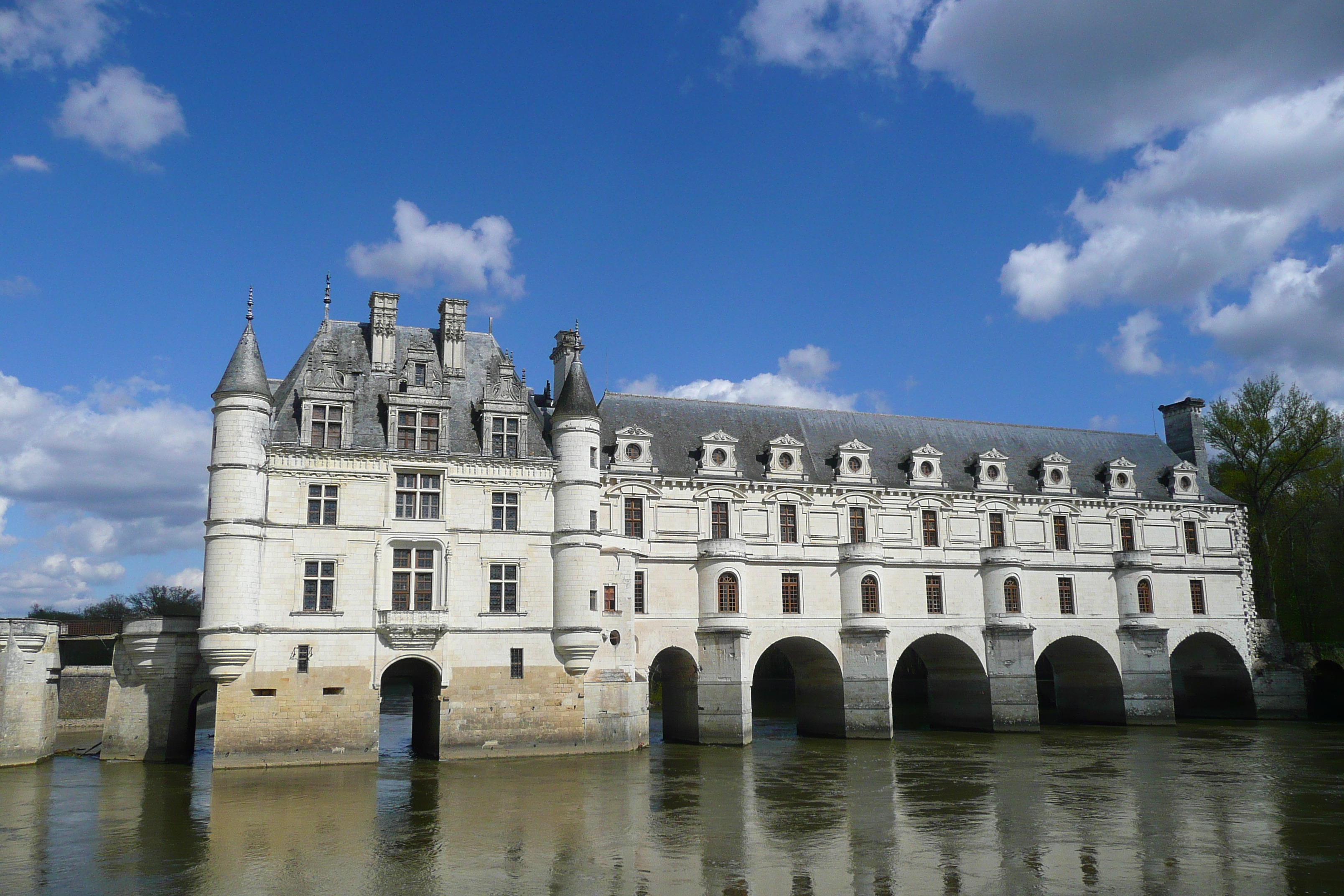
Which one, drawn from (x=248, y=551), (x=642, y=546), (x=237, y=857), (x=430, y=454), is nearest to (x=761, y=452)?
(x=642, y=546)

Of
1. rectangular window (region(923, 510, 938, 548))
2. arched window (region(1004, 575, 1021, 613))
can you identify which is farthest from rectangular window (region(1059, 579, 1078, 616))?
rectangular window (region(923, 510, 938, 548))

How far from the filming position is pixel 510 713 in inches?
1344

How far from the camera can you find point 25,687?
111 feet

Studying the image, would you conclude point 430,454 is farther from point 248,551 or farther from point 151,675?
point 151,675

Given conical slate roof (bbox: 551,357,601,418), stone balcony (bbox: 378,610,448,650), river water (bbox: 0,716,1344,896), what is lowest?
river water (bbox: 0,716,1344,896)

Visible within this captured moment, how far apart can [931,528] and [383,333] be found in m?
25.0

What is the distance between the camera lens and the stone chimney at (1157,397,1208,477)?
51.3m

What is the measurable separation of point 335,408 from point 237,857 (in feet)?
61.1

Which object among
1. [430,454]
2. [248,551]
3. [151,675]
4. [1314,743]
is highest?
[430,454]

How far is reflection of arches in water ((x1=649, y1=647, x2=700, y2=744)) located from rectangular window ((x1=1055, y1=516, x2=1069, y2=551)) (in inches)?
742

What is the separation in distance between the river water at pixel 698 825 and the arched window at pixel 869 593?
24.4ft

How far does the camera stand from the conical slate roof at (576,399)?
121 feet

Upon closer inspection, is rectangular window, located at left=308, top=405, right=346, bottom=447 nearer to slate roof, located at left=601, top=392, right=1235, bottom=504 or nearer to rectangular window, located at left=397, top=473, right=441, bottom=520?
rectangular window, located at left=397, top=473, right=441, bottom=520

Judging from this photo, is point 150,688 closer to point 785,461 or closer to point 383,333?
point 383,333
